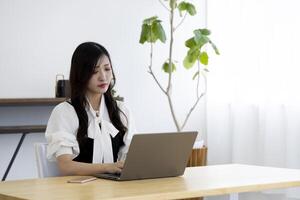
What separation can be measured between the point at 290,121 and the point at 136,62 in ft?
4.60

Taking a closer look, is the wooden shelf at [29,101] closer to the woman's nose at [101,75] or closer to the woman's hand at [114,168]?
the woman's nose at [101,75]

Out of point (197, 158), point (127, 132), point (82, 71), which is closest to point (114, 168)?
point (127, 132)

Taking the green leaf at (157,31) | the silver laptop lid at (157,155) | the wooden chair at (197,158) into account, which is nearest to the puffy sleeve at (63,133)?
the silver laptop lid at (157,155)

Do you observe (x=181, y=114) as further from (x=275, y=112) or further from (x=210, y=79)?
(x=275, y=112)

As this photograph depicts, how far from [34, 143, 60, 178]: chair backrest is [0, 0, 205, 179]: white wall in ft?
6.36

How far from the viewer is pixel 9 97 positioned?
16.3 ft

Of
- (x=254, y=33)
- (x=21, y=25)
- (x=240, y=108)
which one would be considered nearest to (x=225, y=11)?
(x=254, y=33)

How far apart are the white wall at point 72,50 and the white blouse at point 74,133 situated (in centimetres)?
182

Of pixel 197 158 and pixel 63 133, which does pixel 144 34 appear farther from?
pixel 63 133

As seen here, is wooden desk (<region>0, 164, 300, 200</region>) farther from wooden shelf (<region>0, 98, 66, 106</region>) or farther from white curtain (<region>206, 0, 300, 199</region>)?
white curtain (<region>206, 0, 300, 199</region>)

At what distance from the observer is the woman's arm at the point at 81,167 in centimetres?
289

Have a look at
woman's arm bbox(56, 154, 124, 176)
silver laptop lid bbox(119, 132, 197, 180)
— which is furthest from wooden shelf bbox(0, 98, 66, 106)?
silver laptop lid bbox(119, 132, 197, 180)

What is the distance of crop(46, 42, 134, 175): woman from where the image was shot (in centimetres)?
318

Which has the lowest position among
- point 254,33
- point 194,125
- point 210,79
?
point 194,125
